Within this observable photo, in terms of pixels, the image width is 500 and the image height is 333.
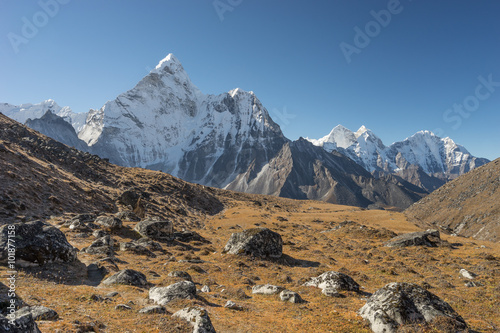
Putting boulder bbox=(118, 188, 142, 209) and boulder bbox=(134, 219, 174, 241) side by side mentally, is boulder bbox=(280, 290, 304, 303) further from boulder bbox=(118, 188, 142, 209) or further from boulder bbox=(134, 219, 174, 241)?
boulder bbox=(118, 188, 142, 209)

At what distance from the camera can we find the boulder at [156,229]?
33438mm

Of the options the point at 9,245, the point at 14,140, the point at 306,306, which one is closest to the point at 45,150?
the point at 14,140

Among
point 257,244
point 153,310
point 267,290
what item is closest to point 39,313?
point 153,310

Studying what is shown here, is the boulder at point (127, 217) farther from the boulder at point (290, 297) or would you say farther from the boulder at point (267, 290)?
the boulder at point (290, 297)

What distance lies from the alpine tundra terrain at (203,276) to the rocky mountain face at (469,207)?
175ft

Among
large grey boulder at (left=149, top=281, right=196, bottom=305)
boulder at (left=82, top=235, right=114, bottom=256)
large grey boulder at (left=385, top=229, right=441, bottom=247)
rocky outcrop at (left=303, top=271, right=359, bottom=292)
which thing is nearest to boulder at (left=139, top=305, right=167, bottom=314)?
large grey boulder at (left=149, top=281, right=196, bottom=305)

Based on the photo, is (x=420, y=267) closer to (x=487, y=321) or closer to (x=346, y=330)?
(x=487, y=321)

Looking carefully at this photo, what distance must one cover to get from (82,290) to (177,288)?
5474mm

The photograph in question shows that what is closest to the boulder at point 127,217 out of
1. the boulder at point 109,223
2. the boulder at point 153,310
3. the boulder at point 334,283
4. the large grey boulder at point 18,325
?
the boulder at point 109,223

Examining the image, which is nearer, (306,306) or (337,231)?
(306,306)

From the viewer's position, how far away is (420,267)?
27.8 meters

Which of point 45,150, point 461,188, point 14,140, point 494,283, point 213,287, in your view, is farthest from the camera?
point 461,188

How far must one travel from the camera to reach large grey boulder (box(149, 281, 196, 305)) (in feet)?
45.9

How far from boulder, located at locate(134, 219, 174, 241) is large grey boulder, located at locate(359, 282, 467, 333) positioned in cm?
2743
